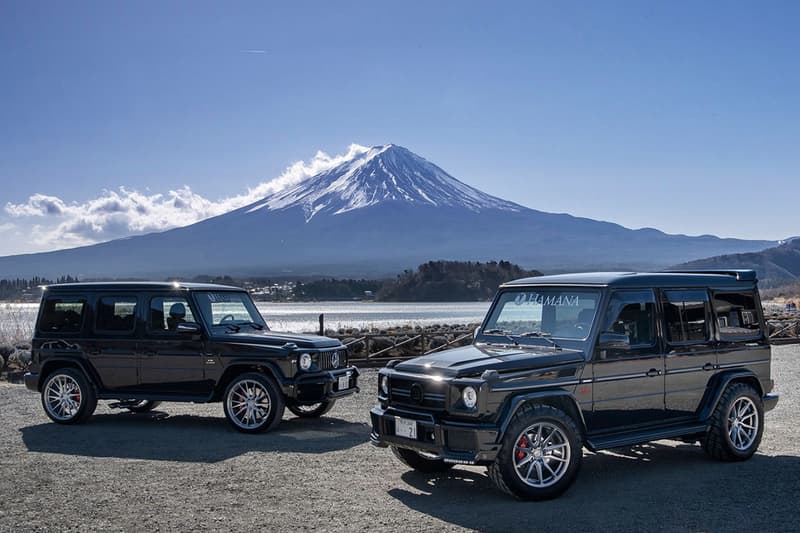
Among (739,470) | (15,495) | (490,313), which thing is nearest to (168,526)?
(15,495)

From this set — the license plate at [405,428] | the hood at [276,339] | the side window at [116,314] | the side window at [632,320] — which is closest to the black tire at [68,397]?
the side window at [116,314]

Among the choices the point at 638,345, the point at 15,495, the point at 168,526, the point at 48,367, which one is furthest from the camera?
the point at 48,367

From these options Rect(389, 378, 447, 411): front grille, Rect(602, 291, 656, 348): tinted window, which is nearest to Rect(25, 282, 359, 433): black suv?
Rect(389, 378, 447, 411): front grille

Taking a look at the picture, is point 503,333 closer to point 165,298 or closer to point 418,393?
point 418,393

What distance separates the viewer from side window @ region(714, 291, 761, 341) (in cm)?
897

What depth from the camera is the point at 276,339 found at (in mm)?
11047

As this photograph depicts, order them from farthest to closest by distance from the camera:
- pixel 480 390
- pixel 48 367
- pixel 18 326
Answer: pixel 18 326 → pixel 48 367 → pixel 480 390

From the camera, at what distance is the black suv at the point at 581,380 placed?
7090mm

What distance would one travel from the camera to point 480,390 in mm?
6961

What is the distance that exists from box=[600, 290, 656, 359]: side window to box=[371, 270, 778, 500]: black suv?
0.05 ft

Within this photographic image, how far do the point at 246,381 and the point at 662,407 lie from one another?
523 cm

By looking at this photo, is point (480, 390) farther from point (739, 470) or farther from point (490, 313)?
point (739, 470)

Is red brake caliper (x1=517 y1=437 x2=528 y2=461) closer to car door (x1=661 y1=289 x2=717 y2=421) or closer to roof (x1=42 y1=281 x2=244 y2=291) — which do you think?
car door (x1=661 y1=289 x2=717 y2=421)

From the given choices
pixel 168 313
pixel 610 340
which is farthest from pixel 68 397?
pixel 610 340
